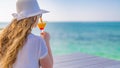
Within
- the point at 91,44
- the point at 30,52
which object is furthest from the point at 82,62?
the point at 91,44

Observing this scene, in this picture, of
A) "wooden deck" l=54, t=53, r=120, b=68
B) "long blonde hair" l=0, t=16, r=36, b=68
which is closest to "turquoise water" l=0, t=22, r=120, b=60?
"wooden deck" l=54, t=53, r=120, b=68

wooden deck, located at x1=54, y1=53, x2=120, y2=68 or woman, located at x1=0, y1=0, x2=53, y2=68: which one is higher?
woman, located at x1=0, y1=0, x2=53, y2=68

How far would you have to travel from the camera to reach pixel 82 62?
3879 millimetres

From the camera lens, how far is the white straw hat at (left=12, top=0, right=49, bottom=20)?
5.21 ft

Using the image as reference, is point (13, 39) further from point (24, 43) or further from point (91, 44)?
point (91, 44)

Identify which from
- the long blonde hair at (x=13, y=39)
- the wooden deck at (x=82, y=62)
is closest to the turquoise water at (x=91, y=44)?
the wooden deck at (x=82, y=62)

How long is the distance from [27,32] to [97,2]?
10379mm

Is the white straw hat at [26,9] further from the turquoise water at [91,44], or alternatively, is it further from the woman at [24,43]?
the turquoise water at [91,44]

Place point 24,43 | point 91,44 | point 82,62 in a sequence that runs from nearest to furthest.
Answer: point 24,43 < point 82,62 < point 91,44

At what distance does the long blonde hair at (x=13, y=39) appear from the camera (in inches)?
61.7

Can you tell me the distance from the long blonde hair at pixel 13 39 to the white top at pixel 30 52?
2 cm

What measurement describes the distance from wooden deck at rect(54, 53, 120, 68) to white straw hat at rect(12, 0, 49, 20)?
207 centimetres

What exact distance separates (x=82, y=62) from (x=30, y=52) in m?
2.36

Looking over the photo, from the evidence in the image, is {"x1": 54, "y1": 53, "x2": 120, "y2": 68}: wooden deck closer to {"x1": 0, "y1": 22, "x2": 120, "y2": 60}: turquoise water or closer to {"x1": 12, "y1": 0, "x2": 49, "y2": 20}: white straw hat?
{"x1": 12, "y1": 0, "x2": 49, "y2": 20}: white straw hat
